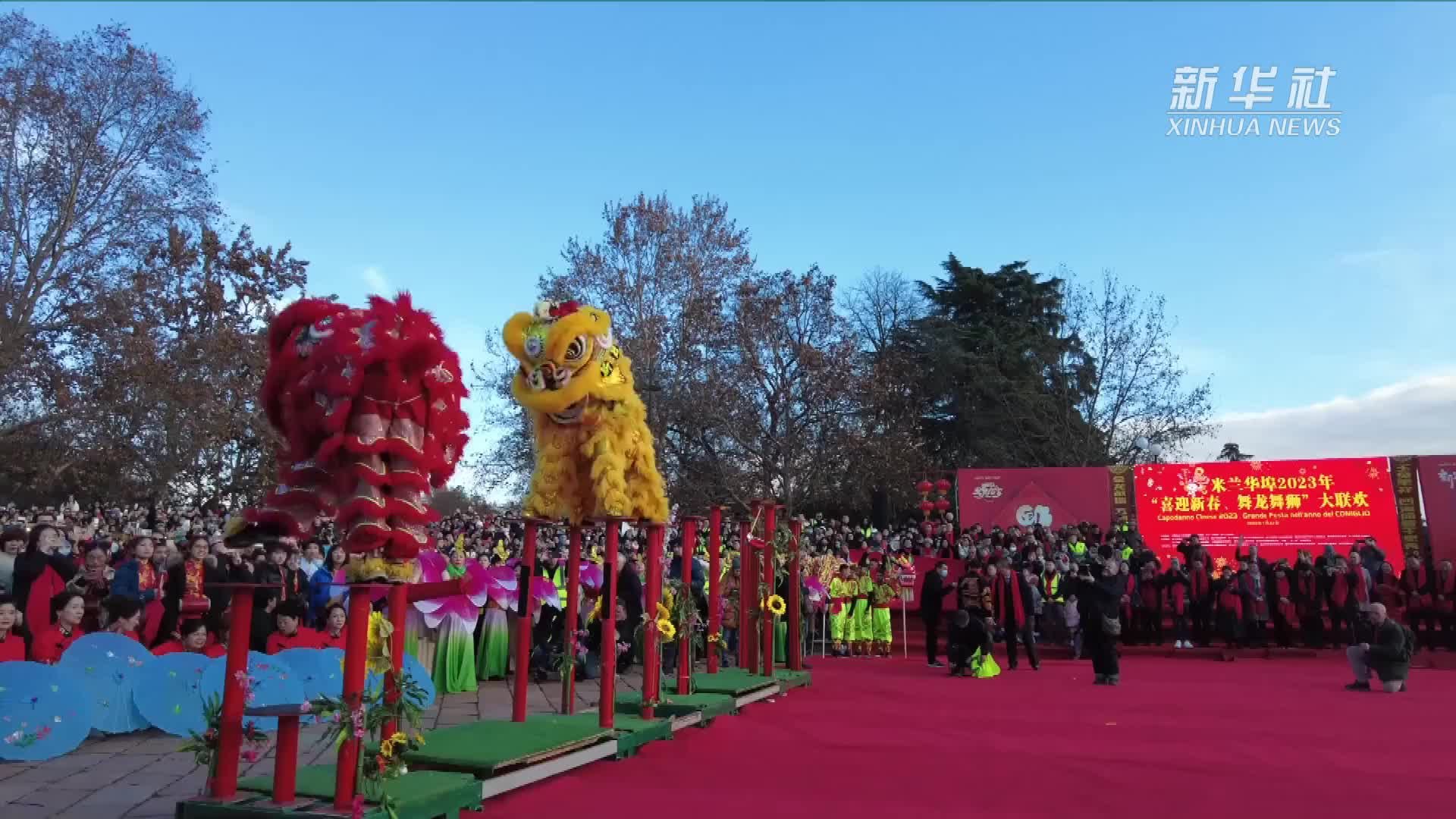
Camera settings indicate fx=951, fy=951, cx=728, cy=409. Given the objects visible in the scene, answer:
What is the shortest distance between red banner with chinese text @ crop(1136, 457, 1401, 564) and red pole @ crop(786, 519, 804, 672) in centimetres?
1012

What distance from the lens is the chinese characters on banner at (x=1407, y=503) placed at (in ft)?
55.0

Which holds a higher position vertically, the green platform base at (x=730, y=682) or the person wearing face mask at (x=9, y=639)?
the person wearing face mask at (x=9, y=639)

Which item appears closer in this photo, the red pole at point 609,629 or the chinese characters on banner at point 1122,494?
the red pole at point 609,629

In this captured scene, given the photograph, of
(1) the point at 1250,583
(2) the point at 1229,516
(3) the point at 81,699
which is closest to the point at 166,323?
(3) the point at 81,699

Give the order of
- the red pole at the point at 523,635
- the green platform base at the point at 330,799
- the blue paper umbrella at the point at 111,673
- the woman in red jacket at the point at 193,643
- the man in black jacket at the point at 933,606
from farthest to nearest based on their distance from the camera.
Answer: the man in black jacket at the point at 933,606 < the woman in red jacket at the point at 193,643 < the red pole at the point at 523,635 < the blue paper umbrella at the point at 111,673 < the green platform base at the point at 330,799

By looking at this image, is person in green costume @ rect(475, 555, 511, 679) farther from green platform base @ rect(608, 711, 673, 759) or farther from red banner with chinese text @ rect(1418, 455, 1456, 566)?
red banner with chinese text @ rect(1418, 455, 1456, 566)

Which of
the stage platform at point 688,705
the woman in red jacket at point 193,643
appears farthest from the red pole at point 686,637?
the woman in red jacket at point 193,643

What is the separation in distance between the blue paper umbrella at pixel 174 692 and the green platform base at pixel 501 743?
168 cm

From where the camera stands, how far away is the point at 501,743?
542 centimetres

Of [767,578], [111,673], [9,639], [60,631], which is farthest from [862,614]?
[9,639]

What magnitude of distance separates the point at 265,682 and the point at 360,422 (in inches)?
103

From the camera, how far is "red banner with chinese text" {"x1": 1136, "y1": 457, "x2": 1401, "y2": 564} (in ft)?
55.8

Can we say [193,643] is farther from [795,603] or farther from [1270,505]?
[1270,505]

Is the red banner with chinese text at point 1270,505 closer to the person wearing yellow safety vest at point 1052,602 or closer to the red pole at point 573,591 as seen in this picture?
the person wearing yellow safety vest at point 1052,602
